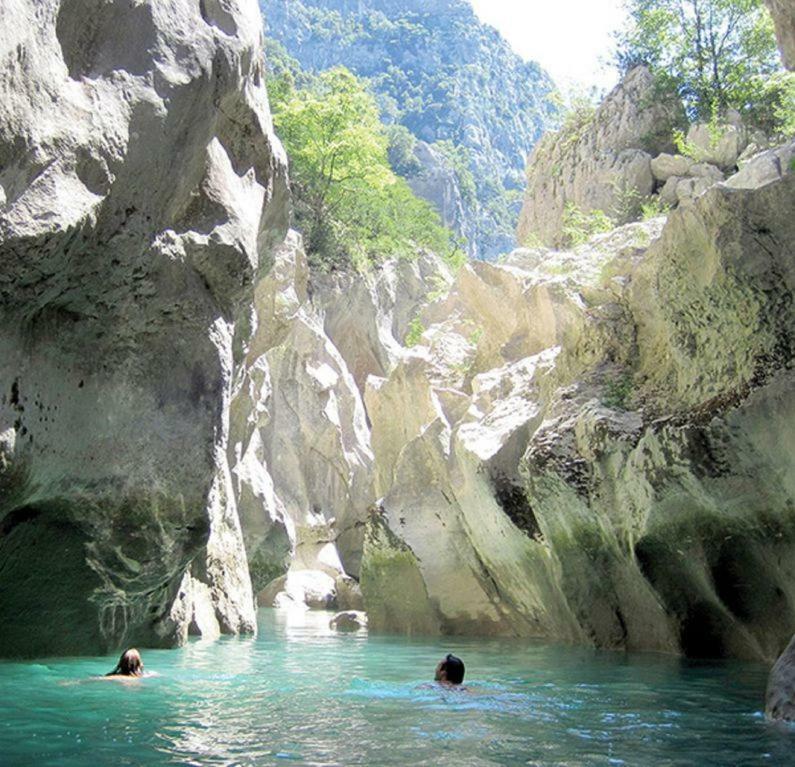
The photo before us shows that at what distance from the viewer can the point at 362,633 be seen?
2306 centimetres

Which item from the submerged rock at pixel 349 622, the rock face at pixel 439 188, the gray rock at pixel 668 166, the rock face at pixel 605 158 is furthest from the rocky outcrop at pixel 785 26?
the rock face at pixel 439 188

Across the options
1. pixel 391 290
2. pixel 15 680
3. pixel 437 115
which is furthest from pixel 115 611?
pixel 437 115

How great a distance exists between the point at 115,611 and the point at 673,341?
354 inches

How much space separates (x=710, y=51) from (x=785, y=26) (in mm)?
23133

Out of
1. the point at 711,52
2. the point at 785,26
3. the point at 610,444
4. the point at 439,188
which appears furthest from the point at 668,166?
the point at 439,188

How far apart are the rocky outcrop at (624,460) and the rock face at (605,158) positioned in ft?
27.0

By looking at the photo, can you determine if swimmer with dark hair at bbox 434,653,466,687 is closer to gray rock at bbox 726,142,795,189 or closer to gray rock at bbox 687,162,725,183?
gray rock at bbox 726,142,795,189

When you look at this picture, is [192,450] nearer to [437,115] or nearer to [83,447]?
[83,447]

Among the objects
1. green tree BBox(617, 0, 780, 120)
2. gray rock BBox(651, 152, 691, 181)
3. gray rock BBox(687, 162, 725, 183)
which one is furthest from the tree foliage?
gray rock BBox(687, 162, 725, 183)

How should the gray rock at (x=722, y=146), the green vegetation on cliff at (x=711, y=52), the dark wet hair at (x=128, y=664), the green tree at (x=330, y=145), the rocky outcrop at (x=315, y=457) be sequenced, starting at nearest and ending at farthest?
the dark wet hair at (x=128, y=664) < the gray rock at (x=722, y=146) < the green vegetation on cliff at (x=711, y=52) < the rocky outcrop at (x=315, y=457) < the green tree at (x=330, y=145)

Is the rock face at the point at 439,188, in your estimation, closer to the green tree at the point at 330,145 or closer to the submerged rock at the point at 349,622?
the green tree at the point at 330,145

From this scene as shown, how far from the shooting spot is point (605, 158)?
32812 millimetres

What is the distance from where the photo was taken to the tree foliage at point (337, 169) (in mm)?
40938

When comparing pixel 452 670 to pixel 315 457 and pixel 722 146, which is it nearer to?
pixel 722 146
